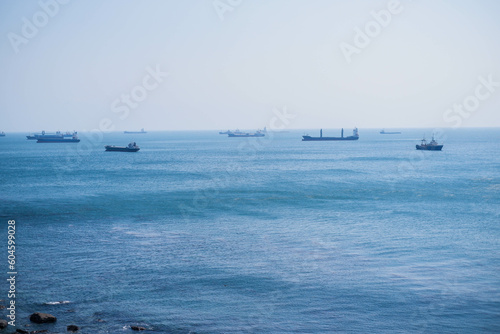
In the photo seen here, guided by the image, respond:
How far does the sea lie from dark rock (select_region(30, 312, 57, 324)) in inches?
12.9

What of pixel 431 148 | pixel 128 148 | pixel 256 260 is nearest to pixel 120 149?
pixel 128 148

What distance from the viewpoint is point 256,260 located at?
30.2 metres

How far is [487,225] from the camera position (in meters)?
41.3

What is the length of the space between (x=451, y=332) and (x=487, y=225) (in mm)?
24829

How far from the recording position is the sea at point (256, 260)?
21.6m

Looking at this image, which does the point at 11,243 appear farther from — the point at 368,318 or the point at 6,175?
the point at 6,175

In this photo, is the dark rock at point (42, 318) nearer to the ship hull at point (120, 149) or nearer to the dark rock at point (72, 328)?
the dark rock at point (72, 328)

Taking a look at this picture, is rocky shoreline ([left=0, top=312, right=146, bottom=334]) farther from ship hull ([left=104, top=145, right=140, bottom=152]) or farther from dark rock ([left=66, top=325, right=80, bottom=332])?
ship hull ([left=104, top=145, right=140, bottom=152])

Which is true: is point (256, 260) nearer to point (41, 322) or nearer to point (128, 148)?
point (41, 322)

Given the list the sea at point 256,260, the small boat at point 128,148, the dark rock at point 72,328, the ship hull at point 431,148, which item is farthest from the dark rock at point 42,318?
the ship hull at point 431,148

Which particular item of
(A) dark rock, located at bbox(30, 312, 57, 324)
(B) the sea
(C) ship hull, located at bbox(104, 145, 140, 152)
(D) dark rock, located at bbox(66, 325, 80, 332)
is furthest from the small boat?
(D) dark rock, located at bbox(66, 325, 80, 332)

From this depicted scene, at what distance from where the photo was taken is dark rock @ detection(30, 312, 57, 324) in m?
20.6

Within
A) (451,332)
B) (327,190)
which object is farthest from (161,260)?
(327,190)

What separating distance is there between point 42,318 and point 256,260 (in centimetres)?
1367
